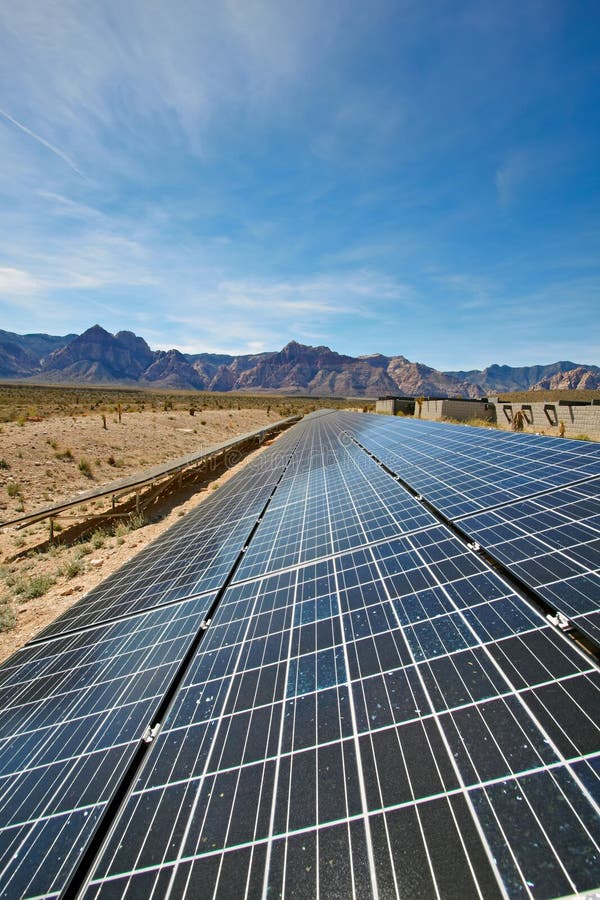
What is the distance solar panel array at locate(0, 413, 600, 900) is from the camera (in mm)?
2051

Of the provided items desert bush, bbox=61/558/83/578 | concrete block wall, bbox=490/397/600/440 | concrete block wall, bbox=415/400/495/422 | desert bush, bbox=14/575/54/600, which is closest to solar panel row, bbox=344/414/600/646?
desert bush, bbox=61/558/83/578

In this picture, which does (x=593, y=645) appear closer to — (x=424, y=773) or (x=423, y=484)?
(x=424, y=773)

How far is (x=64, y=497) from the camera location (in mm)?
21766

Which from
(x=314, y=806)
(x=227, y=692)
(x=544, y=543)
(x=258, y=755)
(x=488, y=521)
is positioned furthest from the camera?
(x=488, y=521)

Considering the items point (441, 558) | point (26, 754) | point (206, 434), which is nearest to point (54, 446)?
point (206, 434)

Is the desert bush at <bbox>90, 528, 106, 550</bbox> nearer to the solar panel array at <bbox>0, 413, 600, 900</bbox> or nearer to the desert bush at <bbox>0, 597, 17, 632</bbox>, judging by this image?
the desert bush at <bbox>0, 597, 17, 632</bbox>

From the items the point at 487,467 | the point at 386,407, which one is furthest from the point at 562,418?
the point at 386,407

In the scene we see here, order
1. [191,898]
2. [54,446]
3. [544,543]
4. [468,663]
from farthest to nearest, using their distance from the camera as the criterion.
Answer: [54,446], [544,543], [468,663], [191,898]

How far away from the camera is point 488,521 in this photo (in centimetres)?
587

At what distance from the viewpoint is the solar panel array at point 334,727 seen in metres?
2.05

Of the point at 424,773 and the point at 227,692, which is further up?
the point at 424,773

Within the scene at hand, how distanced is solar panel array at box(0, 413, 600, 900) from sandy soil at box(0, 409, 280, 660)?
6.59m

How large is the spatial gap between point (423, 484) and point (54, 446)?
29.3m

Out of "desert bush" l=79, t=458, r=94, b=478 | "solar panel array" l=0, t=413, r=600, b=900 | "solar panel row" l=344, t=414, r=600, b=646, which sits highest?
"solar panel row" l=344, t=414, r=600, b=646
